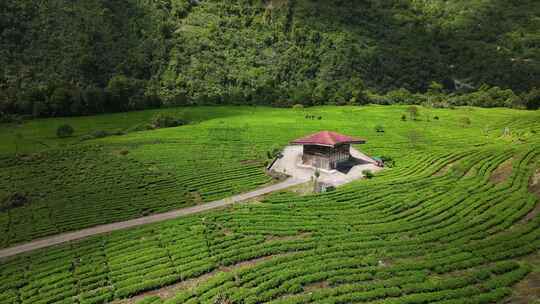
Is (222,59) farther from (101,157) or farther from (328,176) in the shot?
(328,176)

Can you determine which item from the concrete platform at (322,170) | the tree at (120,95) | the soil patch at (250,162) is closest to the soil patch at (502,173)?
the concrete platform at (322,170)

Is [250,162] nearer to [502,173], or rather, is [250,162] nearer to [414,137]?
[502,173]

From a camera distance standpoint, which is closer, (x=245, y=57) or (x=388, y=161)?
(x=388, y=161)

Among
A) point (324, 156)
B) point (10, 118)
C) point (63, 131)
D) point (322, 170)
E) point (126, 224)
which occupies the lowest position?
point (126, 224)

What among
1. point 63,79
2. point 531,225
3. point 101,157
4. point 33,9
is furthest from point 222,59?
point 531,225

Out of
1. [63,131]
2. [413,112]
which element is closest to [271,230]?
[63,131]
